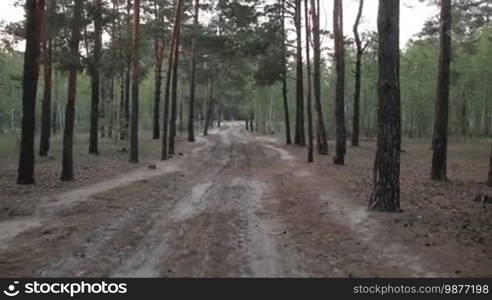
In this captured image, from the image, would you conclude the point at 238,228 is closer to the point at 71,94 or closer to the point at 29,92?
the point at 71,94

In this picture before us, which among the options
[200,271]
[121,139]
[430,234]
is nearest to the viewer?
[200,271]

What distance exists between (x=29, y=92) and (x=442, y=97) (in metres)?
A: 12.9

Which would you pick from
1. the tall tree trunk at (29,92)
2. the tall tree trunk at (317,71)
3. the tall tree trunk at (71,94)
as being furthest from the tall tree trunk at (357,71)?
the tall tree trunk at (29,92)

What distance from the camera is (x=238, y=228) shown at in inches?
398

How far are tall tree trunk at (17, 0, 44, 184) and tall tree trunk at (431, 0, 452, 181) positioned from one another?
12.4 m

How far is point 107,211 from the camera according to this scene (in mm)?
11891

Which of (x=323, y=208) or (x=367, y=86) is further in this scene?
(x=367, y=86)

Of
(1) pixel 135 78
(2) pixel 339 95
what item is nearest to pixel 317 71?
(2) pixel 339 95

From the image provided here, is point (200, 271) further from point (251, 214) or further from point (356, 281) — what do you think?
point (251, 214)

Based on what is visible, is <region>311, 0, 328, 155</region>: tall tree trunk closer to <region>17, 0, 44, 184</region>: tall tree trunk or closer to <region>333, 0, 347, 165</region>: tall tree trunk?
<region>333, 0, 347, 165</region>: tall tree trunk

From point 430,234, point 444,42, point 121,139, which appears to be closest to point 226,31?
point 121,139

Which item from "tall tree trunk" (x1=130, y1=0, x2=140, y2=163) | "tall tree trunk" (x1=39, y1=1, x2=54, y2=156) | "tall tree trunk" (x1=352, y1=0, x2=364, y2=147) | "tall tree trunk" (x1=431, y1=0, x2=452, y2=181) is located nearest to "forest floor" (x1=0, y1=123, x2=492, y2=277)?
"tall tree trunk" (x1=431, y1=0, x2=452, y2=181)

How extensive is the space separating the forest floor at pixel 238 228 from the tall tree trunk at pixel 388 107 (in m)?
0.59

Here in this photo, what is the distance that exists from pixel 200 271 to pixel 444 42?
42.2ft
